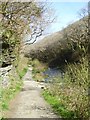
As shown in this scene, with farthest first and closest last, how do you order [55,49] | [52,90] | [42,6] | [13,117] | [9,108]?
[55,49], [42,6], [52,90], [9,108], [13,117]

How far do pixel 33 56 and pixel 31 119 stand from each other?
42964 millimetres

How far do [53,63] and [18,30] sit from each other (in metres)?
27.1

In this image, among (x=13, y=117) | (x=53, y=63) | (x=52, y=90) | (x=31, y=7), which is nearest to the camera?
(x=13, y=117)

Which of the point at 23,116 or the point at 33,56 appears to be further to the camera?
the point at 33,56

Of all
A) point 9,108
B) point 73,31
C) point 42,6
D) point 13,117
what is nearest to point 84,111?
point 13,117

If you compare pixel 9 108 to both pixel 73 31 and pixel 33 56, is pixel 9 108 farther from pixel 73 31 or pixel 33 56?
pixel 33 56

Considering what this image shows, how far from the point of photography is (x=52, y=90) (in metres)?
18.2

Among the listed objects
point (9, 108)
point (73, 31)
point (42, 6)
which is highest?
point (42, 6)

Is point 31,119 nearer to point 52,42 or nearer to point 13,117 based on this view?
point 13,117

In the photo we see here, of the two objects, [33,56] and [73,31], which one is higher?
[73,31]

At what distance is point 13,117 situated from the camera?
34.0 ft

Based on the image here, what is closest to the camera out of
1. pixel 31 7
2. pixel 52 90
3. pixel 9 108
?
pixel 9 108

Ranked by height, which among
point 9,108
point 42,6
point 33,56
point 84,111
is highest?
point 42,6

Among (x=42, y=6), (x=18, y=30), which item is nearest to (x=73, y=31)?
(x=42, y=6)
